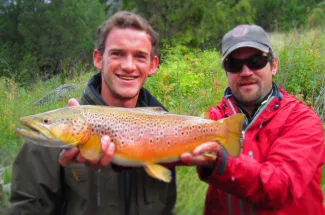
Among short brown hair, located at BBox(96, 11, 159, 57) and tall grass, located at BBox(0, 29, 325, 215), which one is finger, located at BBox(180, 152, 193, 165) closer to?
short brown hair, located at BBox(96, 11, 159, 57)

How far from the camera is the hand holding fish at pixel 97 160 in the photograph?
86.7 inches

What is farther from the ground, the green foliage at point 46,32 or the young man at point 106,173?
the green foliage at point 46,32

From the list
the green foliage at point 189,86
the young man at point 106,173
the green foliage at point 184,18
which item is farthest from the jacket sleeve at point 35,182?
the green foliage at point 184,18

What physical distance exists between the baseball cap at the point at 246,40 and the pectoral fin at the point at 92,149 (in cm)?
138

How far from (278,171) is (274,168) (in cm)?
3

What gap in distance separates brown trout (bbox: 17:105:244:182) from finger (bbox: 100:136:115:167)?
4cm

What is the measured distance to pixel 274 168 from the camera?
2357 millimetres

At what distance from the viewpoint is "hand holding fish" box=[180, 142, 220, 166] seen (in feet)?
7.58

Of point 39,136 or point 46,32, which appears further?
point 46,32

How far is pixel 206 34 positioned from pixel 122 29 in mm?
14799

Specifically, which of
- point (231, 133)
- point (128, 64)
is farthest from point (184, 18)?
point (231, 133)

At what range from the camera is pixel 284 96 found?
9.55 feet

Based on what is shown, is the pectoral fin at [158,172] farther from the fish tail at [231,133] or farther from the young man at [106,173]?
the fish tail at [231,133]

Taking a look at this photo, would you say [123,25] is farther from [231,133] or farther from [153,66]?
[231,133]
